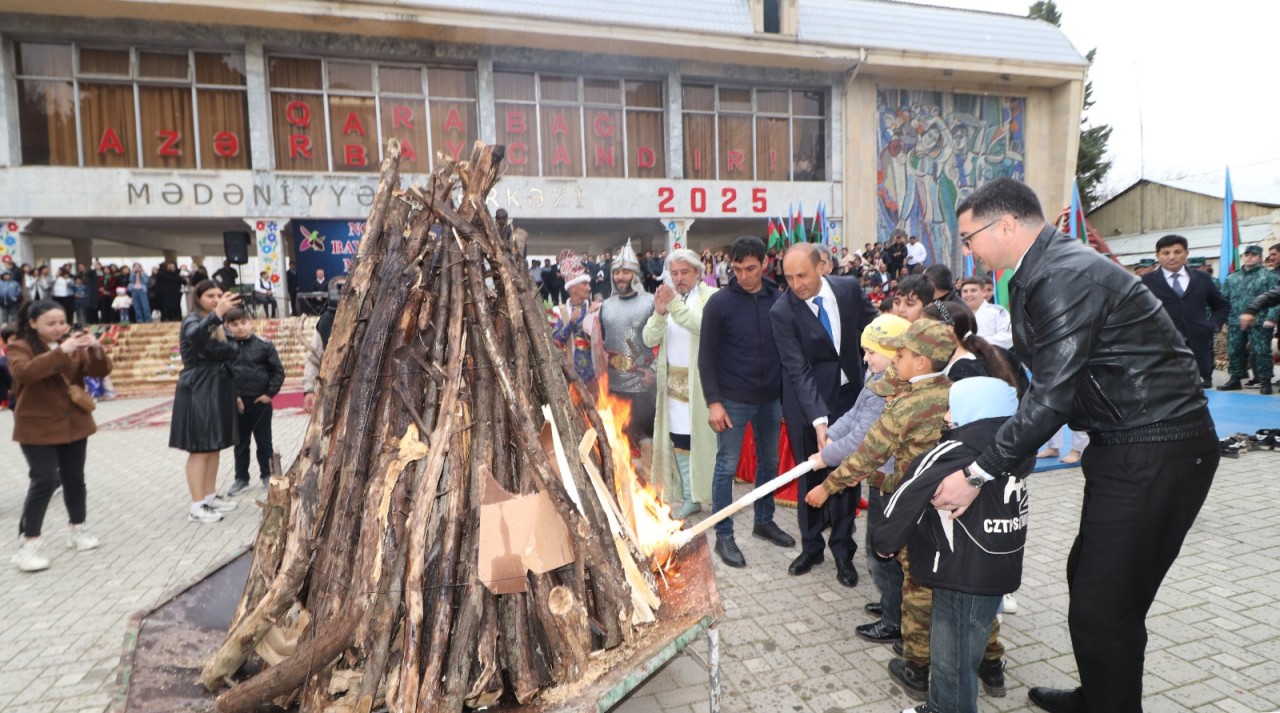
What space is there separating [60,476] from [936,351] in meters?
6.77

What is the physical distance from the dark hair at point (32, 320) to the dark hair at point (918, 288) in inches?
256

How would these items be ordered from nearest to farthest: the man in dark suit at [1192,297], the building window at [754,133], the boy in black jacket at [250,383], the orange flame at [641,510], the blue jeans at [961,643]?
the blue jeans at [961,643], the orange flame at [641,510], the boy in black jacket at [250,383], the man in dark suit at [1192,297], the building window at [754,133]

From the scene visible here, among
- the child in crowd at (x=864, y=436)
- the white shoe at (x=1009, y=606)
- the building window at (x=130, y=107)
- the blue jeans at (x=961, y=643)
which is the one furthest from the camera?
the building window at (x=130, y=107)

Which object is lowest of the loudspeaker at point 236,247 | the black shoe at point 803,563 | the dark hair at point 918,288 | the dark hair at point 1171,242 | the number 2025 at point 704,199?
the black shoe at point 803,563

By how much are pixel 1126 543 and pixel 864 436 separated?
120 centimetres

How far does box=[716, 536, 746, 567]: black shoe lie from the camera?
4984mm

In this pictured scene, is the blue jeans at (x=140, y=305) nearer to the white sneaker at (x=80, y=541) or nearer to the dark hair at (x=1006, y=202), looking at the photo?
the white sneaker at (x=80, y=541)

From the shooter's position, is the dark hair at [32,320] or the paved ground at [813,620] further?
the dark hair at [32,320]

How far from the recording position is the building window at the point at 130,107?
19.0 metres

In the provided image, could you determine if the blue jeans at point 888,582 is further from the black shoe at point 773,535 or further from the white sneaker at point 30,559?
the white sneaker at point 30,559

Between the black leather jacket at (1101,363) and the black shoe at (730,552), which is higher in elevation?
the black leather jacket at (1101,363)

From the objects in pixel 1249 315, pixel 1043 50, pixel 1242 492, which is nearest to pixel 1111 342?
pixel 1242 492

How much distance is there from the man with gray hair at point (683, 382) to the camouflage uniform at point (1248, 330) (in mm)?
9664

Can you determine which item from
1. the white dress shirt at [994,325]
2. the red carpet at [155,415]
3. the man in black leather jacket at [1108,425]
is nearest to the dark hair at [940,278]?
the white dress shirt at [994,325]
